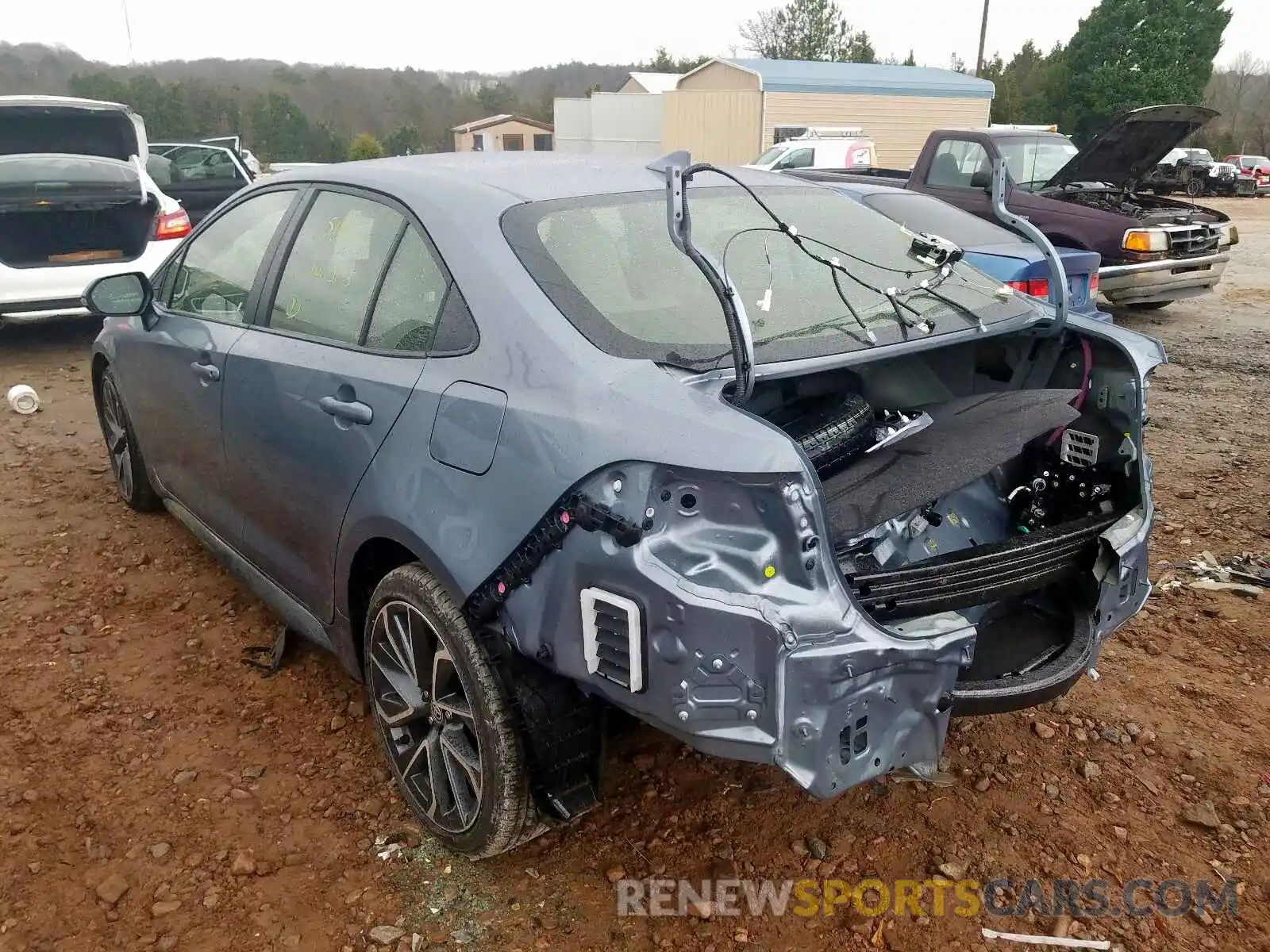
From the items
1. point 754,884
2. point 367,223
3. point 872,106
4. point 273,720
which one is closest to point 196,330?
point 367,223

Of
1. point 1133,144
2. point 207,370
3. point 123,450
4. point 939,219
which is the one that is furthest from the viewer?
point 1133,144

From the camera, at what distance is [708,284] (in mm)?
2484

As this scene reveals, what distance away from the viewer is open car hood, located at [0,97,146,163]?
27.4 feet

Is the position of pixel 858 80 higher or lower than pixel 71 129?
higher

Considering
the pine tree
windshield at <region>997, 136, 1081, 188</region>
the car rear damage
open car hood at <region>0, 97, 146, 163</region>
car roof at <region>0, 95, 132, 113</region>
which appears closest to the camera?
the car rear damage

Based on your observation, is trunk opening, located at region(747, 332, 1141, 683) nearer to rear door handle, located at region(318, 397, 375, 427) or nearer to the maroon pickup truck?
rear door handle, located at region(318, 397, 375, 427)

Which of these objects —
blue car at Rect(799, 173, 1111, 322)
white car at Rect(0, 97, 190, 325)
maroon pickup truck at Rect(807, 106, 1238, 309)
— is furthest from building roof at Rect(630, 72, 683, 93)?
blue car at Rect(799, 173, 1111, 322)

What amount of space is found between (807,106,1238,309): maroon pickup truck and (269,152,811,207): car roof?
19.8 ft

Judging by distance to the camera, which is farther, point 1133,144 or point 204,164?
point 204,164

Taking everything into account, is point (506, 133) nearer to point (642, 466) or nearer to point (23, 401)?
point (23, 401)

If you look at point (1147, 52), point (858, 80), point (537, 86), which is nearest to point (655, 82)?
point (858, 80)

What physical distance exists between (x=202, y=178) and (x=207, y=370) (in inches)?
389

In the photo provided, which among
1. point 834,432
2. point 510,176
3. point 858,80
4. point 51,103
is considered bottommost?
point 834,432

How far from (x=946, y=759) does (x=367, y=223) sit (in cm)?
231
